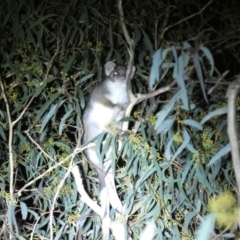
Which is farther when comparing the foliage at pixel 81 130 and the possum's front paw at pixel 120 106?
the possum's front paw at pixel 120 106

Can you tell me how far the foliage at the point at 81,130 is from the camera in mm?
2486

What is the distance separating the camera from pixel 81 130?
2574 millimetres

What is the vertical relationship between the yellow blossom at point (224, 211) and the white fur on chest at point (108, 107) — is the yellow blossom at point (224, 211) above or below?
above

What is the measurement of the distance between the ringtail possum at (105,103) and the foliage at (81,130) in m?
0.14

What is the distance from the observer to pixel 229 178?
8.50 feet

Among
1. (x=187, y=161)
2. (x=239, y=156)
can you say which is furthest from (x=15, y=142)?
(x=239, y=156)

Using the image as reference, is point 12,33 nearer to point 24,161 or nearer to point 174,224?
point 24,161

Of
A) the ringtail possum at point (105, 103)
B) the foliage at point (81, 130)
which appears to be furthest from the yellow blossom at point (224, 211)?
the ringtail possum at point (105, 103)

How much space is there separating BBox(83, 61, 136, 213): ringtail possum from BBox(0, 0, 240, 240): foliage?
145mm

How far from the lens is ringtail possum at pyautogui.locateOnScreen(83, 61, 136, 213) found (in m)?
3.03

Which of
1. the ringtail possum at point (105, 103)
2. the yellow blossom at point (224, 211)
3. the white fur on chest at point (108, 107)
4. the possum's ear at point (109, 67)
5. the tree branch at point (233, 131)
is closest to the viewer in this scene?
the yellow blossom at point (224, 211)

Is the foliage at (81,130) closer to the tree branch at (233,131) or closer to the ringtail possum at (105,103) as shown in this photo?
the ringtail possum at (105,103)

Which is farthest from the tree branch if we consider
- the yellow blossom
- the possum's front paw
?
the possum's front paw

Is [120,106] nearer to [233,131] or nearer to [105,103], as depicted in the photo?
[105,103]
